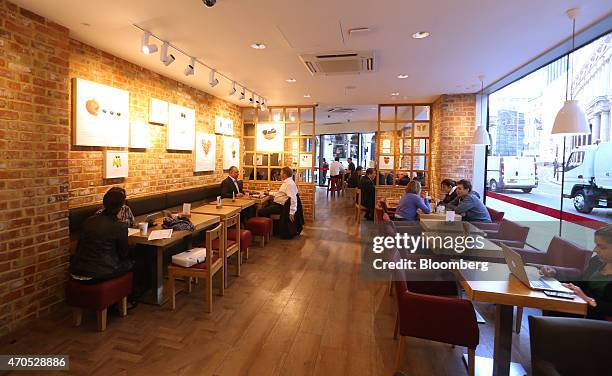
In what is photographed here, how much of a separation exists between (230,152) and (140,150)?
2.97 metres

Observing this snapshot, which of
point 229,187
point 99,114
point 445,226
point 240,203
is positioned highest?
point 99,114

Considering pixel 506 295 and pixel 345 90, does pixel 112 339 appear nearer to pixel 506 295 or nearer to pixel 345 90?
pixel 506 295

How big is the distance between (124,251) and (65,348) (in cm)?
88

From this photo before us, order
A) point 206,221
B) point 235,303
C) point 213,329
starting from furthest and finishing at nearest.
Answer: point 206,221
point 235,303
point 213,329

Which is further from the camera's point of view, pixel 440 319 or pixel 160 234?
pixel 160 234

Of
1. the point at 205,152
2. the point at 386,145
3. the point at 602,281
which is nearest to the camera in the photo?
the point at 602,281

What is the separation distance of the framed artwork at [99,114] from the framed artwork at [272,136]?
12.9 ft

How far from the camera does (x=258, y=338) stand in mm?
2877

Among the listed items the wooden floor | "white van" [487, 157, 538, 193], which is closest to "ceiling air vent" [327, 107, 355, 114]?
"white van" [487, 157, 538, 193]

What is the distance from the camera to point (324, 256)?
5.35 m

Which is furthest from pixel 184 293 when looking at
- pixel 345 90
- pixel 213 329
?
pixel 345 90

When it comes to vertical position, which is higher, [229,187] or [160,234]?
[229,187]

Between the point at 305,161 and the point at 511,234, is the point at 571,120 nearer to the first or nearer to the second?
the point at 511,234

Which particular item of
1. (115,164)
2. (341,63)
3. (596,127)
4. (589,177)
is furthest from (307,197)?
(596,127)
